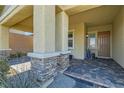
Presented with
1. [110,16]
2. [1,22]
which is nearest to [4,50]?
[1,22]

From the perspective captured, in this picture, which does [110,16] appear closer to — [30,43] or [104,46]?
[104,46]

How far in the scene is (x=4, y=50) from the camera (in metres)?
9.07

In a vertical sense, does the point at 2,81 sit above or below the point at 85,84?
above

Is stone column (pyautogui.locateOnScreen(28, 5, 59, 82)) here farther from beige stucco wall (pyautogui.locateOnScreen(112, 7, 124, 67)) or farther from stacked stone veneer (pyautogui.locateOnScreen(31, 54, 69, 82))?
beige stucco wall (pyautogui.locateOnScreen(112, 7, 124, 67))

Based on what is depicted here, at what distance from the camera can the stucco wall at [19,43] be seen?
12030 millimetres

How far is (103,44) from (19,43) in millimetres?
7899

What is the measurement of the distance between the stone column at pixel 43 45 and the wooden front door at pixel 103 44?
23.8 feet

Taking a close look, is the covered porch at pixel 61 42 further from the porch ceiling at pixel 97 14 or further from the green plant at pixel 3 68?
the green plant at pixel 3 68

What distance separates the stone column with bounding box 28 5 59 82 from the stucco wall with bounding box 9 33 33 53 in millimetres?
7975

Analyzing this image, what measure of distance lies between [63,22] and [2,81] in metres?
3.66

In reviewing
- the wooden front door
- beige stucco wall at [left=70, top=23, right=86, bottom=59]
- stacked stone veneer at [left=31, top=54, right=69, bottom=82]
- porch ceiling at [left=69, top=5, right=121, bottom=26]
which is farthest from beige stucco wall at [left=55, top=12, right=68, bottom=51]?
the wooden front door

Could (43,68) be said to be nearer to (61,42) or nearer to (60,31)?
(61,42)

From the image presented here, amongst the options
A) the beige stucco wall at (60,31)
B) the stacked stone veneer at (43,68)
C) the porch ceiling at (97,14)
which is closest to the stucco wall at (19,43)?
the porch ceiling at (97,14)

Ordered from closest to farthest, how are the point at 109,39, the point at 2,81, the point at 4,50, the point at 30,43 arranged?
the point at 2,81
the point at 4,50
the point at 109,39
the point at 30,43
